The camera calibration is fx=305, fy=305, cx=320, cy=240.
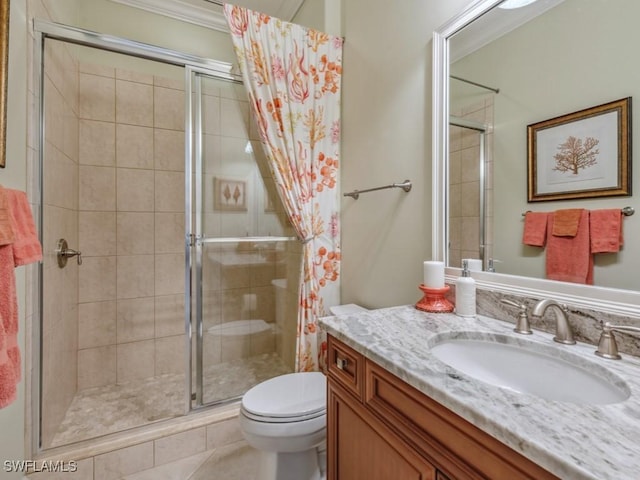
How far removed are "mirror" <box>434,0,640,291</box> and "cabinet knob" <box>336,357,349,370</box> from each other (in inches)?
24.2

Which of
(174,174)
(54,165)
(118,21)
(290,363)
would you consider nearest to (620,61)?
(290,363)

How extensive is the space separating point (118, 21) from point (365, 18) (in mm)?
1833

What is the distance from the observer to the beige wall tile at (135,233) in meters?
2.29

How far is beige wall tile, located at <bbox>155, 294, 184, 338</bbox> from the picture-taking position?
240 cm

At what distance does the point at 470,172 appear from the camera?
3.90 feet

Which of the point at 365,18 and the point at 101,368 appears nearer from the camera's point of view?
the point at 365,18

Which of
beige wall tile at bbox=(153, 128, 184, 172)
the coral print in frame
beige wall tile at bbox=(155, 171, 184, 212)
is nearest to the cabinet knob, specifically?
the coral print in frame

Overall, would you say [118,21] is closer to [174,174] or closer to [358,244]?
[174,174]

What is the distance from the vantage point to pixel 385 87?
1.57 metres

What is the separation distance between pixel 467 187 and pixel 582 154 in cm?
37

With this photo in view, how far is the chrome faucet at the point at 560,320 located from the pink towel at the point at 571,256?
0.11m

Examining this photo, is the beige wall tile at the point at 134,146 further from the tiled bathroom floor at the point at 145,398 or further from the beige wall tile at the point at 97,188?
the tiled bathroom floor at the point at 145,398

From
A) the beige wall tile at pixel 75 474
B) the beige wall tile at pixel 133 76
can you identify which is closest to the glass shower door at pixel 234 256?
the beige wall tile at pixel 75 474

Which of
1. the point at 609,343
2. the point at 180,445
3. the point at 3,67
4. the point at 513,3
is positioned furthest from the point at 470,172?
the point at 180,445
